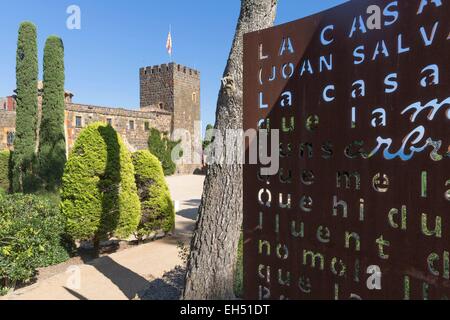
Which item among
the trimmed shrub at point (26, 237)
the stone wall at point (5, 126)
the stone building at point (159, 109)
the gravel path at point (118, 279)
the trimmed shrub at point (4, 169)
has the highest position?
the stone building at point (159, 109)

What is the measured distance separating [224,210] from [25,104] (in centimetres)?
1501

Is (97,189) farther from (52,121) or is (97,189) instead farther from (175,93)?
(175,93)

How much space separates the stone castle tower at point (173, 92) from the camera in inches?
1246

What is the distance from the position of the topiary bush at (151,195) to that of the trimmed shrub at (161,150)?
71.2 ft

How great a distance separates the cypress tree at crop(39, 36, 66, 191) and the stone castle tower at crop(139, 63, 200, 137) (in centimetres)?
1675

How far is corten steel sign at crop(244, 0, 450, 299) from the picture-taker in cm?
203

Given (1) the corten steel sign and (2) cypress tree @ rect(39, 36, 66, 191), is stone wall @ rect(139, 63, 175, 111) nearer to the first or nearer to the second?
(2) cypress tree @ rect(39, 36, 66, 191)

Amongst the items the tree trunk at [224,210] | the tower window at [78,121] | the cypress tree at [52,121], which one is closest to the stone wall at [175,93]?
the tower window at [78,121]

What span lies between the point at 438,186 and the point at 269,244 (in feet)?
4.77

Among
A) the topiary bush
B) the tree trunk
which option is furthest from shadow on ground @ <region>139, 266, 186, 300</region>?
the topiary bush

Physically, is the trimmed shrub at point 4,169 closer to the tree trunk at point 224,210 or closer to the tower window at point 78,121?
the tower window at point 78,121

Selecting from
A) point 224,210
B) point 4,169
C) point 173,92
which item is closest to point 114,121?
point 173,92
